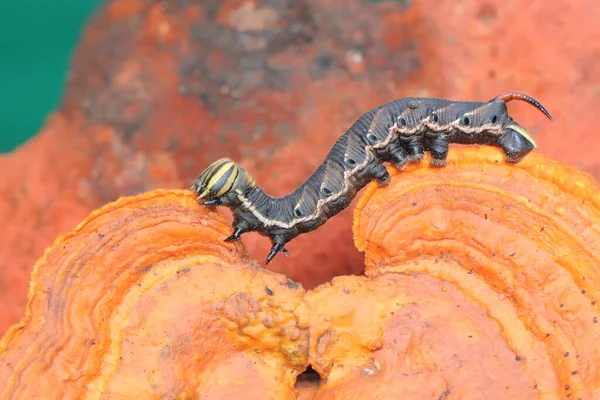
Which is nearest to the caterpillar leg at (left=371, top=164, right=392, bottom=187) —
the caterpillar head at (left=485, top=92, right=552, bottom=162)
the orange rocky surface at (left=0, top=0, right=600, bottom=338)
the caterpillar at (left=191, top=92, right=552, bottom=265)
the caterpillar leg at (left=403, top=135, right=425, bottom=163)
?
the caterpillar at (left=191, top=92, right=552, bottom=265)

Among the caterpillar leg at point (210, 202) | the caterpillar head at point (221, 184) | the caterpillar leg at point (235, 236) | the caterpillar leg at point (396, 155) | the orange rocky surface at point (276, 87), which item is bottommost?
the caterpillar leg at point (235, 236)

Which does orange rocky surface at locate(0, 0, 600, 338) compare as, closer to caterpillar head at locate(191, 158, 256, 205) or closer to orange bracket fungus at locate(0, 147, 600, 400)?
caterpillar head at locate(191, 158, 256, 205)

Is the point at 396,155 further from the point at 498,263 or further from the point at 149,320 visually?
the point at 149,320

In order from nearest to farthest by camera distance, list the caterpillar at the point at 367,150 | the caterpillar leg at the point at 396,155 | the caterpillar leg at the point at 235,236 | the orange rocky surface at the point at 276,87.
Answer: the caterpillar leg at the point at 235,236, the caterpillar leg at the point at 396,155, the caterpillar at the point at 367,150, the orange rocky surface at the point at 276,87

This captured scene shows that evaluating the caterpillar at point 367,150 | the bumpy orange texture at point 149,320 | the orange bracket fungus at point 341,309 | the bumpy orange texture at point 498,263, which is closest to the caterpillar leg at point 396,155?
the caterpillar at point 367,150

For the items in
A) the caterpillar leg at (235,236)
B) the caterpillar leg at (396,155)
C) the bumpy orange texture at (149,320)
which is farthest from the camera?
the caterpillar leg at (396,155)

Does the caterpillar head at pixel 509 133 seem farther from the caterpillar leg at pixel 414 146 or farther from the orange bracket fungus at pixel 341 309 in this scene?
the caterpillar leg at pixel 414 146

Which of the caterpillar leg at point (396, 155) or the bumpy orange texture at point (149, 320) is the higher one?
the caterpillar leg at point (396, 155)

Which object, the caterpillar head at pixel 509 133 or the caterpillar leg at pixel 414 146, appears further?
the caterpillar leg at pixel 414 146
